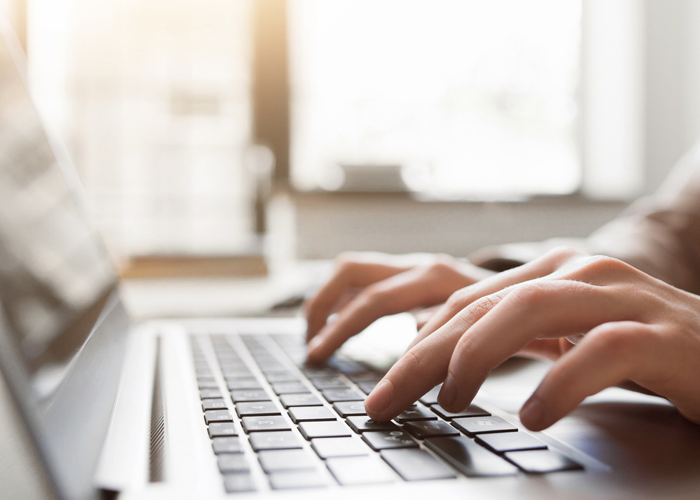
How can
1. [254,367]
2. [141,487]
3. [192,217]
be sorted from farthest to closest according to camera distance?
[192,217] → [254,367] → [141,487]

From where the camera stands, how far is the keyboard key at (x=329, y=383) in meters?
0.40

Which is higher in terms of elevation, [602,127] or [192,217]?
[602,127]

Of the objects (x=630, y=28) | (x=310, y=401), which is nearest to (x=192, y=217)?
(x=310, y=401)

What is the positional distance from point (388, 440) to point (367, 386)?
133mm

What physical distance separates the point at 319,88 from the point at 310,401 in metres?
2.06

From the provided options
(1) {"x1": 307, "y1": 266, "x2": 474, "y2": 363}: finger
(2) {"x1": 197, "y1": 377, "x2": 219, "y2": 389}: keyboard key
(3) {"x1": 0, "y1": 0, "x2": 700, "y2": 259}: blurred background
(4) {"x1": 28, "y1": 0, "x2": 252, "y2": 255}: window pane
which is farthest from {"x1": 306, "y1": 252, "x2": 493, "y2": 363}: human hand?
(4) {"x1": 28, "y1": 0, "x2": 252, "y2": 255}: window pane

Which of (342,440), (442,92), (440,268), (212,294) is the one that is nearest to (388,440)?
(342,440)

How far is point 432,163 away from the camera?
2352 millimetres

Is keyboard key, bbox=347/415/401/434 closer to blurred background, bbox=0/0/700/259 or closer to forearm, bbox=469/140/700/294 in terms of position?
forearm, bbox=469/140/700/294

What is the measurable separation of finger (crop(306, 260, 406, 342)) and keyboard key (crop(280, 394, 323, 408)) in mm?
235

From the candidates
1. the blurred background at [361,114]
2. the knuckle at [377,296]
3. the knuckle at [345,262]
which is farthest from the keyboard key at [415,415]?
the blurred background at [361,114]

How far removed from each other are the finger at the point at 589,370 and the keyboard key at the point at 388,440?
0.06 m

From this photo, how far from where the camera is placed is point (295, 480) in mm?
225

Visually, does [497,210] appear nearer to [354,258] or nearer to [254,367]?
[354,258]
